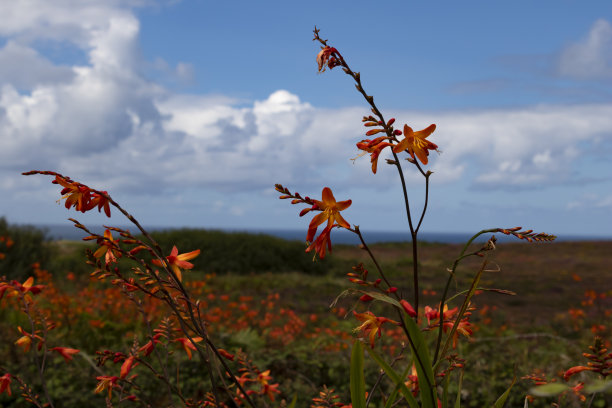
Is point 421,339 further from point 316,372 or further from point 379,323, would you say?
point 316,372

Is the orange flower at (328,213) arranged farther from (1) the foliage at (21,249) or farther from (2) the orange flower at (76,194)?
(1) the foliage at (21,249)

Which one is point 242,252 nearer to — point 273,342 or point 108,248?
point 273,342

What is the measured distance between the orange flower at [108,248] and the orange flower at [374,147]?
878mm

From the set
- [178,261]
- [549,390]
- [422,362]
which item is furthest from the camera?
[178,261]

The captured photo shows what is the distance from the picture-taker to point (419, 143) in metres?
1.63

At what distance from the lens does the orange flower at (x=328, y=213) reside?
5.00 feet

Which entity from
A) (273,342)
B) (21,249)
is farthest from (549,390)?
(21,249)

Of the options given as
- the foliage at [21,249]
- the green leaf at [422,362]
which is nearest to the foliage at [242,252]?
the foliage at [21,249]

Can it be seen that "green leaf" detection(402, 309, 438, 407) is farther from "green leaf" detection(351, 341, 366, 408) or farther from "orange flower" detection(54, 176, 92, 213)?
"orange flower" detection(54, 176, 92, 213)

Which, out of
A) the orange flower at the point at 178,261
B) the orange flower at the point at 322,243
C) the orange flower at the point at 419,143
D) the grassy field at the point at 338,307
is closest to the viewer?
the orange flower at the point at 322,243

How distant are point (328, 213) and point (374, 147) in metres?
0.26

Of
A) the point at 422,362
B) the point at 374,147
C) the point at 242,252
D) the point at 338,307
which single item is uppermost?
the point at 374,147

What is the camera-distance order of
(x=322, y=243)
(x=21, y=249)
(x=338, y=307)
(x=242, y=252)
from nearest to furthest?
(x=322, y=243) < (x=338, y=307) < (x=21, y=249) < (x=242, y=252)

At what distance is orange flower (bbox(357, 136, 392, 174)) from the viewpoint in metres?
1.58
